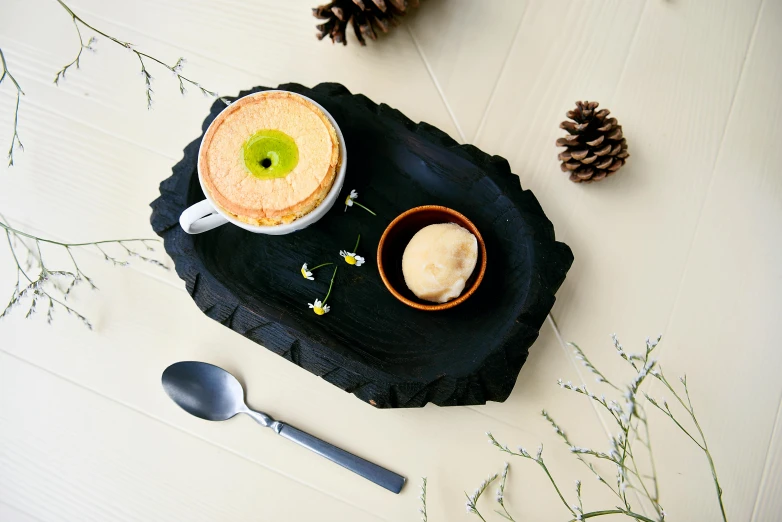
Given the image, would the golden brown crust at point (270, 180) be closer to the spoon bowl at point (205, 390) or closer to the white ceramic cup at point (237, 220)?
the white ceramic cup at point (237, 220)

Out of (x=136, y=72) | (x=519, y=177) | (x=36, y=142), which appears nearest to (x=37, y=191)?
(x=36, y=142)

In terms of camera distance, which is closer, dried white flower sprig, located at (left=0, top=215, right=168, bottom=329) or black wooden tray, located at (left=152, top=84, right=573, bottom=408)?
black wooden tray, located at (left=152, top=84, right=573, bottom=408)

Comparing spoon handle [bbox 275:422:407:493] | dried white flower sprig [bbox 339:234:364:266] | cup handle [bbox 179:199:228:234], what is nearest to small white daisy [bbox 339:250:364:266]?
dried white flower sprig [bbox 339:234:364:266]

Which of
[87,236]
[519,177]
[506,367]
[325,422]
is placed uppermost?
[519,177]

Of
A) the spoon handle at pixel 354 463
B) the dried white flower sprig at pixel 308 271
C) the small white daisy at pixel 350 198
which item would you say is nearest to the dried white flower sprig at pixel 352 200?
the small white daisy at pixel 350 198

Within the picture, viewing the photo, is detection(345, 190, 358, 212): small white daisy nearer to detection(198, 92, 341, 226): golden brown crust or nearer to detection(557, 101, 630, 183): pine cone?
detection(198, 92, 341, 226): golden brown crust

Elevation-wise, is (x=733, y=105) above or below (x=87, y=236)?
above

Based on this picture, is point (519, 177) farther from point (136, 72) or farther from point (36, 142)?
point (36, 142)
